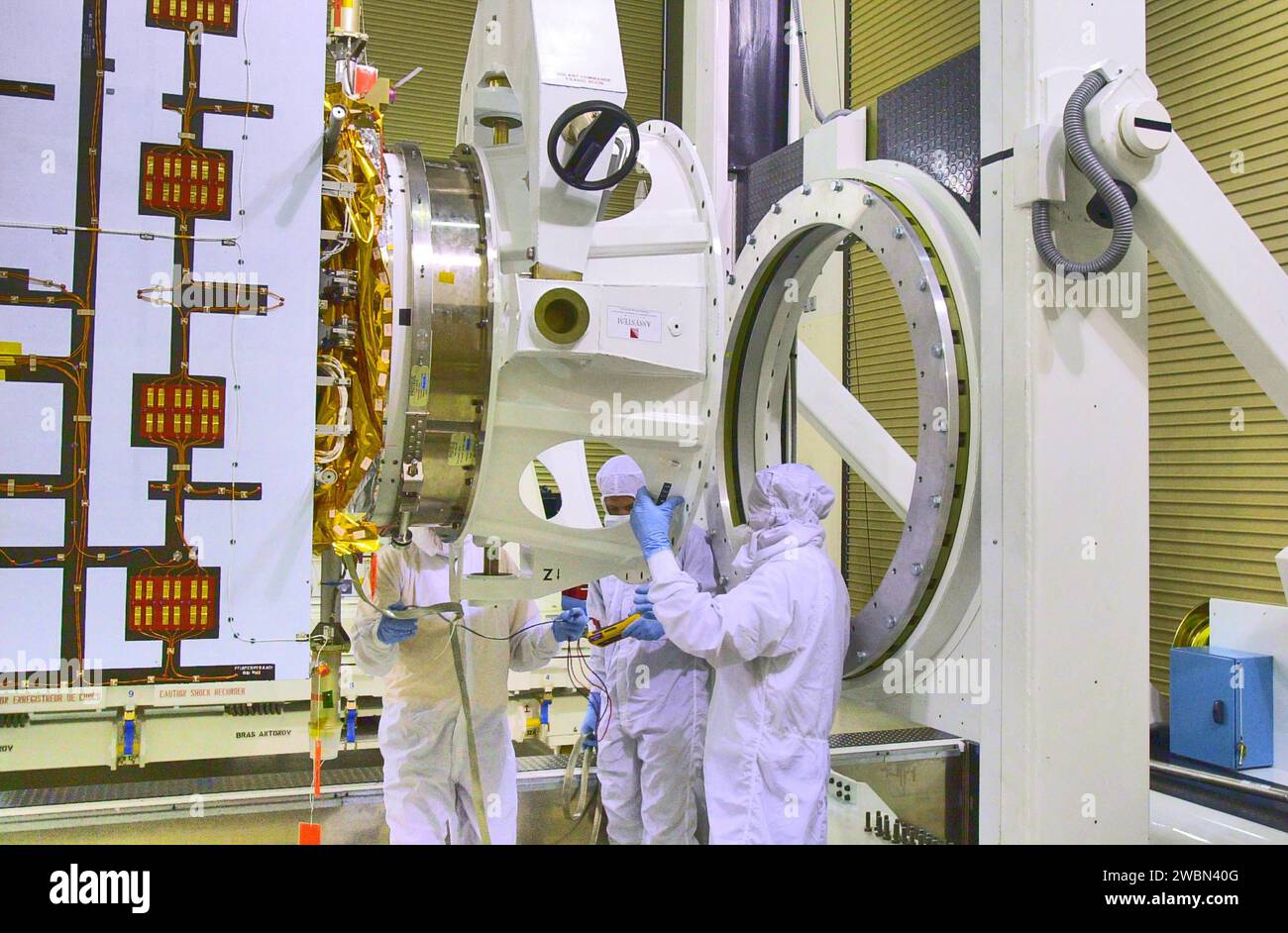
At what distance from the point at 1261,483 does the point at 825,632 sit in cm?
237

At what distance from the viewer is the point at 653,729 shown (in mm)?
3539

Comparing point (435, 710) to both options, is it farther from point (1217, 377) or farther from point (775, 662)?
point (1217, 377)

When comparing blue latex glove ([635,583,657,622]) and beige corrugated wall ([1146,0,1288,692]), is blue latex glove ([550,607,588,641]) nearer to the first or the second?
blue latex glove ([635,583,657,622])

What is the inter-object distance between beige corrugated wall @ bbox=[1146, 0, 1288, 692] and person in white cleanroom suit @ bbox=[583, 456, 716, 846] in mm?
2303

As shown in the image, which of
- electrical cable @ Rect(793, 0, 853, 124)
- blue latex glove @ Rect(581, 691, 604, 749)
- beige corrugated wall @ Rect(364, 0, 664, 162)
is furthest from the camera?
beige corrugated wall @ Rect(364, 0, 664, 162)

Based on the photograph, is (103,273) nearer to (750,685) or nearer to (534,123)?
(534,123)

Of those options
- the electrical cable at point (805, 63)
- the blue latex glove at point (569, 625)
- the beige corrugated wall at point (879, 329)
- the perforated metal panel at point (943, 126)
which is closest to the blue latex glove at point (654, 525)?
the blue latex glove at point (569, 625)

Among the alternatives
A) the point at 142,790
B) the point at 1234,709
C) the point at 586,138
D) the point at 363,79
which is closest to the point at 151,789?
the point at 142,790

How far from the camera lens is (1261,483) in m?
3.98

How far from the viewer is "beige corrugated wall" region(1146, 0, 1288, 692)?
12.8ft

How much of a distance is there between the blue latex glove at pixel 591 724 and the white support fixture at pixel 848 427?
1404 millimetres

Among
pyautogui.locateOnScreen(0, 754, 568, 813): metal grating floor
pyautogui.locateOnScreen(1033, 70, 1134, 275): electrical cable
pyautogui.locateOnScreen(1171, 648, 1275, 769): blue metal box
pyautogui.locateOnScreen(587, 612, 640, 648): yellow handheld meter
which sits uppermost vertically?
pyautogui.locateOnScreen(1033, 70, 1134, 275): electrical cable

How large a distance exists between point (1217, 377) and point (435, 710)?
3.48 metres

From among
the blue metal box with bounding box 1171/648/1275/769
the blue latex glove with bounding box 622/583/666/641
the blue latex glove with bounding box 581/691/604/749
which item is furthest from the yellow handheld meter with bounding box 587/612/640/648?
the blue metal box with bounding box 1171/648/1275/769
